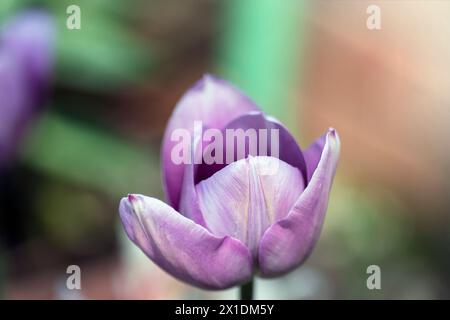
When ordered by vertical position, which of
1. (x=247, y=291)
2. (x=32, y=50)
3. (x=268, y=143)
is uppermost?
(x=32, y=50)

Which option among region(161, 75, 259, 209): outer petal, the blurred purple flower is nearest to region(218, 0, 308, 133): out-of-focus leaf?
the blurred purple flower

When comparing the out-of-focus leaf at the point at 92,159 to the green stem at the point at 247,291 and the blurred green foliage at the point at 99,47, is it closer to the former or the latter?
the blurred green foliage at the point at 99,47

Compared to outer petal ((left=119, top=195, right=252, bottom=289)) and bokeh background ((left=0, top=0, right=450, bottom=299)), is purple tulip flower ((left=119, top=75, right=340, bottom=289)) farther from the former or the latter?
bokeh background ((left=0, top=0, right=450, bottom=299))

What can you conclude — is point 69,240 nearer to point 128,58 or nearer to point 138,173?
point 138,173

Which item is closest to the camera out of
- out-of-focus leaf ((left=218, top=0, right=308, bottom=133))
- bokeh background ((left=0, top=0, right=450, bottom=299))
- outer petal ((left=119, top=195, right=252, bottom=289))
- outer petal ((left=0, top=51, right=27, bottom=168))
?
outer petal ((left=119, top=195, right=252, bottom=289))

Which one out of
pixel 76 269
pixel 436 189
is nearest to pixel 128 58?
pixel 76 269

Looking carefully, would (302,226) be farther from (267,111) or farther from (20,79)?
(267,111)

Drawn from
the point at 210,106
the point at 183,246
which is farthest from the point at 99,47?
the point at 183,246
